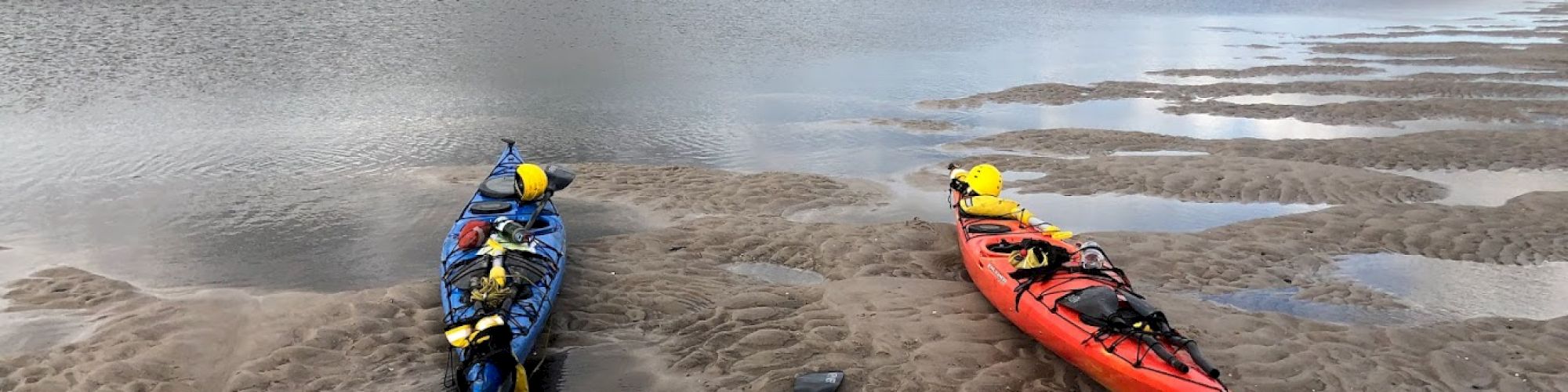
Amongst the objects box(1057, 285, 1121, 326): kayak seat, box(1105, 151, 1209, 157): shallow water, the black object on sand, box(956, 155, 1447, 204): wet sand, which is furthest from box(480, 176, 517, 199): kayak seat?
box(1105, 151, 1209, 157): shallow water

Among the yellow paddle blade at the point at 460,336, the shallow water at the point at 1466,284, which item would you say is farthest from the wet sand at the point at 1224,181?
the yellow paddle blade at the point at 460,336

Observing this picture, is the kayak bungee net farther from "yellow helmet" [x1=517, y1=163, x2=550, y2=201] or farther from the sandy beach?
"yellow helmet" [x1=517, y1=163, x2=550, y2=201]

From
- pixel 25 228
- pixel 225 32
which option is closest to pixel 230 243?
pixel 25 228

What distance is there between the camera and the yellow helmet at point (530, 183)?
11055mm

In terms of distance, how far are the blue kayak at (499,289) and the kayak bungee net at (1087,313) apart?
4.83 m

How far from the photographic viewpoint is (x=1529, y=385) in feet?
25.9

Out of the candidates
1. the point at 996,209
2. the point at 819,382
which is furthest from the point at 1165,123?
the point at 819,382

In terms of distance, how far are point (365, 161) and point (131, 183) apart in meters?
3.47

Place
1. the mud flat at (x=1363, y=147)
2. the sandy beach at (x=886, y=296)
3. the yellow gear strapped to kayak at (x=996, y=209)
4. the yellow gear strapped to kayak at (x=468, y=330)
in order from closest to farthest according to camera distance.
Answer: the yellow gear strapped to kayak at (x=468, y=330), the sandy beach at (x=886, y=296), the yellow gear strapped to kayak at (x=996, y=209), the mud flat at (x=1363, y=147)

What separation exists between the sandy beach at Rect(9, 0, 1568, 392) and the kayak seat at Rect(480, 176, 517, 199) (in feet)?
3.78

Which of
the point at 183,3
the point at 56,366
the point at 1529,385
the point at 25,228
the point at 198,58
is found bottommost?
the point at 1529,385

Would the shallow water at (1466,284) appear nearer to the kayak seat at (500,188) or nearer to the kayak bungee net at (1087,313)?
the kayak bungee net at (1087,313)

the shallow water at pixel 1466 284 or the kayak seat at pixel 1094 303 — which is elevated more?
the kayak seat at pixel 1094 303

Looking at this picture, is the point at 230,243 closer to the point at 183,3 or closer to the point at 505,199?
the point at 505,199
